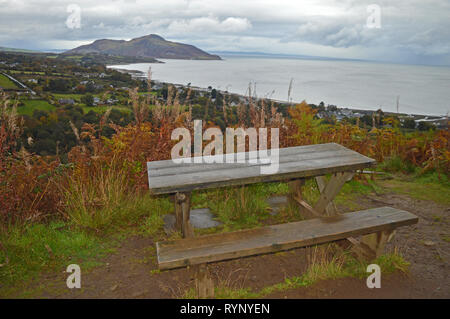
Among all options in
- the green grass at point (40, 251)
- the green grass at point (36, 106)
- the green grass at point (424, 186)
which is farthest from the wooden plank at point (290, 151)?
the green grass at point (36, 106)

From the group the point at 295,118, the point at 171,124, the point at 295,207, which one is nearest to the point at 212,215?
the point at 295,207

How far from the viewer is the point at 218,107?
596 centimetres

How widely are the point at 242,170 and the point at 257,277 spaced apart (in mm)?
938

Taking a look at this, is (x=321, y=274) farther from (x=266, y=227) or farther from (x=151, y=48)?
(x=151, y=48)

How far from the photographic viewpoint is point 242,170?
8.90ft

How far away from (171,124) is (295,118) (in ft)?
7.00

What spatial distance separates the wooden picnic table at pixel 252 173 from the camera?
245 centimetres

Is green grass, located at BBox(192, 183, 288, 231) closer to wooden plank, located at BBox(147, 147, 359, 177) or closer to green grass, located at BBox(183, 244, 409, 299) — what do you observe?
wooden plank, located at BBox(147, 147, 359, 177)

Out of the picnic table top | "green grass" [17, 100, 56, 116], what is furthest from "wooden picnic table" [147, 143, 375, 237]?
"green grass" [17, 100, 56, 116]

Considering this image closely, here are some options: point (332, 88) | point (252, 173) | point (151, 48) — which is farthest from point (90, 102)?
point (151, 48)

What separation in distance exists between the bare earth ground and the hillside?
104 ft

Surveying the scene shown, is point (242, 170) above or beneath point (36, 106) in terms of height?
beneath
